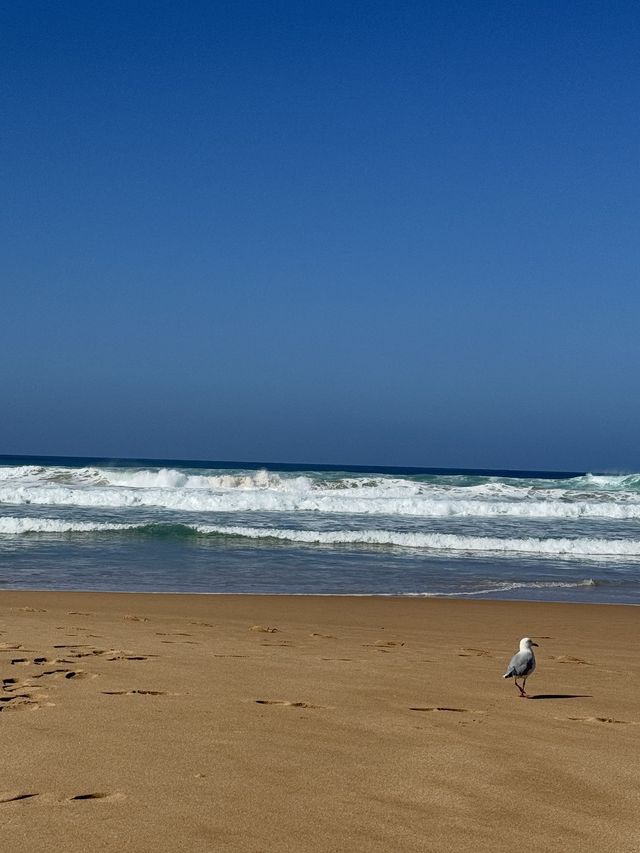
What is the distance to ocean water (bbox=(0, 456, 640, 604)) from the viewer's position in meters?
13.9

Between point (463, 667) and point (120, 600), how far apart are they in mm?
5601

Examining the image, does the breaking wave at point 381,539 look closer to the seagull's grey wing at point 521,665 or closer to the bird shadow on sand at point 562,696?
the bird shadow on sand at point 562,696

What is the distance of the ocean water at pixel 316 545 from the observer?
13.9 metres

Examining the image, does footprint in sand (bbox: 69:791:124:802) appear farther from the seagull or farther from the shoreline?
the shoreline

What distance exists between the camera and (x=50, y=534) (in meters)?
19.5

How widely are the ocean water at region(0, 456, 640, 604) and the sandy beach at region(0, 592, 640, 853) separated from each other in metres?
4.99

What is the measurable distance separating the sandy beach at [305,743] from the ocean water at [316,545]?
16.4 feet

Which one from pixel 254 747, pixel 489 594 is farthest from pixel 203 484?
pixel 254 747

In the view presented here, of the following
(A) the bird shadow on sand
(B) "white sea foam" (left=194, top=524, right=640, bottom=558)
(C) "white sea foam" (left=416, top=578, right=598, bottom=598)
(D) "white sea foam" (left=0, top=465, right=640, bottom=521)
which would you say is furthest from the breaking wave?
(A) the bird shadow on sand

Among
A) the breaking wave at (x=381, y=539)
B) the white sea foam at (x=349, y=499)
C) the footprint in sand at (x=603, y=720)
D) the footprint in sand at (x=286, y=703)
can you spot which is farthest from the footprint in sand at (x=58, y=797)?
the white sea foam at (x=349, y=499)

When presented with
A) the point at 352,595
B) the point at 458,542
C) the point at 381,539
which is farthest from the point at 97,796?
the point at 458,542

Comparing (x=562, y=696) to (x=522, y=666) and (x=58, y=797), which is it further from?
(x=58, y=797)

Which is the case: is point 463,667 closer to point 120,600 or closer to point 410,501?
point 120,600

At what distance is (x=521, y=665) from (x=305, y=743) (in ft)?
7.99
